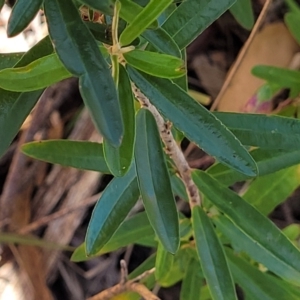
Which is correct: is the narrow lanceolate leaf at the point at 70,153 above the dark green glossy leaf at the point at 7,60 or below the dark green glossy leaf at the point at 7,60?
below

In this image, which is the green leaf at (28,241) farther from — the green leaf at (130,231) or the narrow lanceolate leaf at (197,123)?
the narrow lanceolate leaf at (197,123)

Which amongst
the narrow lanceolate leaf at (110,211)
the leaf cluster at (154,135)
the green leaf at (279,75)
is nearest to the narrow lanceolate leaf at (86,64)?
the leaf cluster at (154,135)

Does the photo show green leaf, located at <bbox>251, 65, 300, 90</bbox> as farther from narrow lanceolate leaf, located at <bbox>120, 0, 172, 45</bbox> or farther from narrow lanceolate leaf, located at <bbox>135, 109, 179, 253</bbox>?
narrow lanceolate leaf, located at <bbox>120, 0, 172, 45</bbox>

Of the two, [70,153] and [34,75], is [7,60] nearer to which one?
[34,75]

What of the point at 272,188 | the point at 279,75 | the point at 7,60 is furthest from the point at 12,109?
the point at 279,75

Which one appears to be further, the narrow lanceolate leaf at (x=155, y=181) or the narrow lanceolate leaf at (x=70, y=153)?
the narrow lanceolate leaf at (x=70, y=153)

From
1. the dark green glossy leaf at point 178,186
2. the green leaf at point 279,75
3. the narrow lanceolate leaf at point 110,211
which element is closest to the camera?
the narrow lanceolate leaf at point 110,211

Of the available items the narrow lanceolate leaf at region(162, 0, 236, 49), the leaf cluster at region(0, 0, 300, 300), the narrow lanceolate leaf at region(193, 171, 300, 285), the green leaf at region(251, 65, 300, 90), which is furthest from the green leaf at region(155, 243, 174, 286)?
the green leaf at region(251, 65, 300, 90)

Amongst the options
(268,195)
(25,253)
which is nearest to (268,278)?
(268,195)
